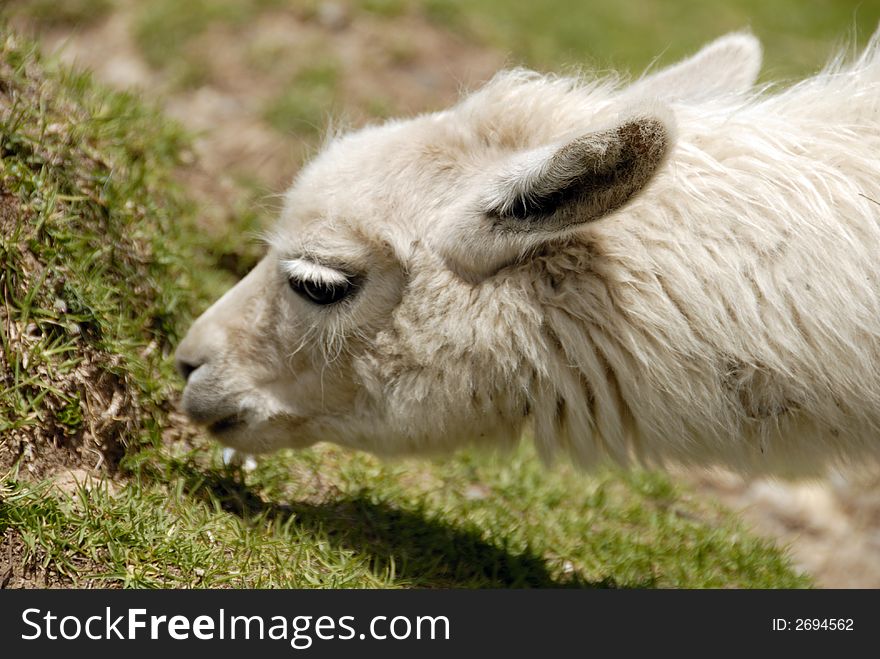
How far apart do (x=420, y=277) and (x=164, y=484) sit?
1.26 metres

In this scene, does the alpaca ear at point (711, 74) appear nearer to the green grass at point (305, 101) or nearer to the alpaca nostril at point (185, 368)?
the alpaca nostril at point (185, 368)

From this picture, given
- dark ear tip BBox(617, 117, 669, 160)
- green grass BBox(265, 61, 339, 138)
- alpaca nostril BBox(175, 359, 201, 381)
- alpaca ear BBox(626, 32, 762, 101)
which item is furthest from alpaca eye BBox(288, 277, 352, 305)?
green grass BBox(265, 61, 339, 138)

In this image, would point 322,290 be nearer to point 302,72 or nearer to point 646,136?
point 646,136

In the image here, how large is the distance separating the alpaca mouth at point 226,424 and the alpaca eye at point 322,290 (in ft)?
1.86

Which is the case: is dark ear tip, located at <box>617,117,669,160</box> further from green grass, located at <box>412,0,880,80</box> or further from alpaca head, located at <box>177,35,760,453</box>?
green grass, located at <box>412,0,880,80</box>

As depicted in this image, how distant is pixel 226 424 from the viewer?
3875 millimetres

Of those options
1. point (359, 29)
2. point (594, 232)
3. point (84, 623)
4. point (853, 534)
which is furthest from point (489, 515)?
point (359, 29)

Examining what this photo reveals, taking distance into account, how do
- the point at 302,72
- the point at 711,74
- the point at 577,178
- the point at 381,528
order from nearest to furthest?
the point at 577,178 < the point at 381,528 < the point at 711,74 < the point at 302,72

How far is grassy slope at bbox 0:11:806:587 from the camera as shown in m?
3.32

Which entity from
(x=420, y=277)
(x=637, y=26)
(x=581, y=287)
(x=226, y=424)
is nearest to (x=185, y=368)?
(x=226, y=424)

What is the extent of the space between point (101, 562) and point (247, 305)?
1.09 m

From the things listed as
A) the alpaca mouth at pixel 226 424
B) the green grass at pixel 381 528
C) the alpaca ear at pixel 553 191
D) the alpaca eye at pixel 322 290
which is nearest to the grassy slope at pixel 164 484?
the green grass at pixel 381 528

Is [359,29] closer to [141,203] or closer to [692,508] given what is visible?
[141,203]

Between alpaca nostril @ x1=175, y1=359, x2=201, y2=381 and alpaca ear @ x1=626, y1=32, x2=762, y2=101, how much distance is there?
1965 millimetres
